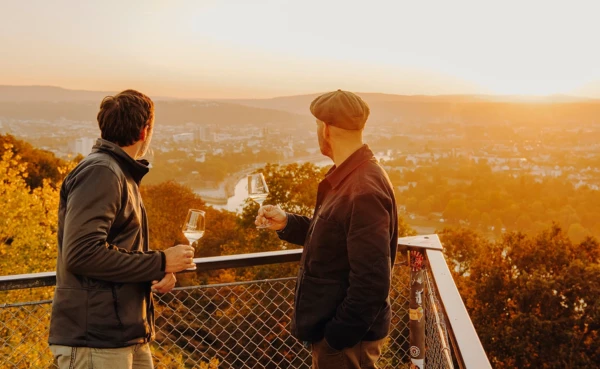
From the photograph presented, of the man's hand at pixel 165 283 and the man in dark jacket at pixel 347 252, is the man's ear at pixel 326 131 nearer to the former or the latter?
the man in dark jacket at pixel 347 252

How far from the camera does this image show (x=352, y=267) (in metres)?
2.12

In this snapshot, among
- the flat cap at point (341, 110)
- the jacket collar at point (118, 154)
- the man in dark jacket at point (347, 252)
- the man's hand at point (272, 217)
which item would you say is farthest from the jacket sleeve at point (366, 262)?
the jacket collar at point (118, 154)

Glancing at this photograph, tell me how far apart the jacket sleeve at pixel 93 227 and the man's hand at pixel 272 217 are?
2.76ft

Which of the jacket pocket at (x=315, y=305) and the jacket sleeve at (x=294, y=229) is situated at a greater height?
the jacket sleeve at (x=294, y=229)

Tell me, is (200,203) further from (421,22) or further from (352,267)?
(421,22)

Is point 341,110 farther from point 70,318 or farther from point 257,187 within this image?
point 70,318

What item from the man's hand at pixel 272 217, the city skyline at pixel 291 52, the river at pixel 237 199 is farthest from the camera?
the city skyline at pixel 291 52

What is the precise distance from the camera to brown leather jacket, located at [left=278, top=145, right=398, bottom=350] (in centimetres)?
211

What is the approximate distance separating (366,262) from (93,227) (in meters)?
1.09

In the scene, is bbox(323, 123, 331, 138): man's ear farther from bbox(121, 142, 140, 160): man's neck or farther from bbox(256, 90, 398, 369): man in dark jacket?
bbox(121, 142, 140, 160): man's neck

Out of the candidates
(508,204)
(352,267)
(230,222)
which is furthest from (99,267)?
(508,204)

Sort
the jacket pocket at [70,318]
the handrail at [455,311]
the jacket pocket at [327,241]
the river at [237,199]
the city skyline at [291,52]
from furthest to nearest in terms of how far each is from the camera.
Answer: the city skyline at [291,52] → the river at [237,199] → the jacket pocket at [327,241] → the jacket pocket at [70,318] → the handrail at [455,311]

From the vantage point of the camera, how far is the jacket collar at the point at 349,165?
2326 mm

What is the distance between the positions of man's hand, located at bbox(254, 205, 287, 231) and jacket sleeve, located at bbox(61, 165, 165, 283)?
842mm
